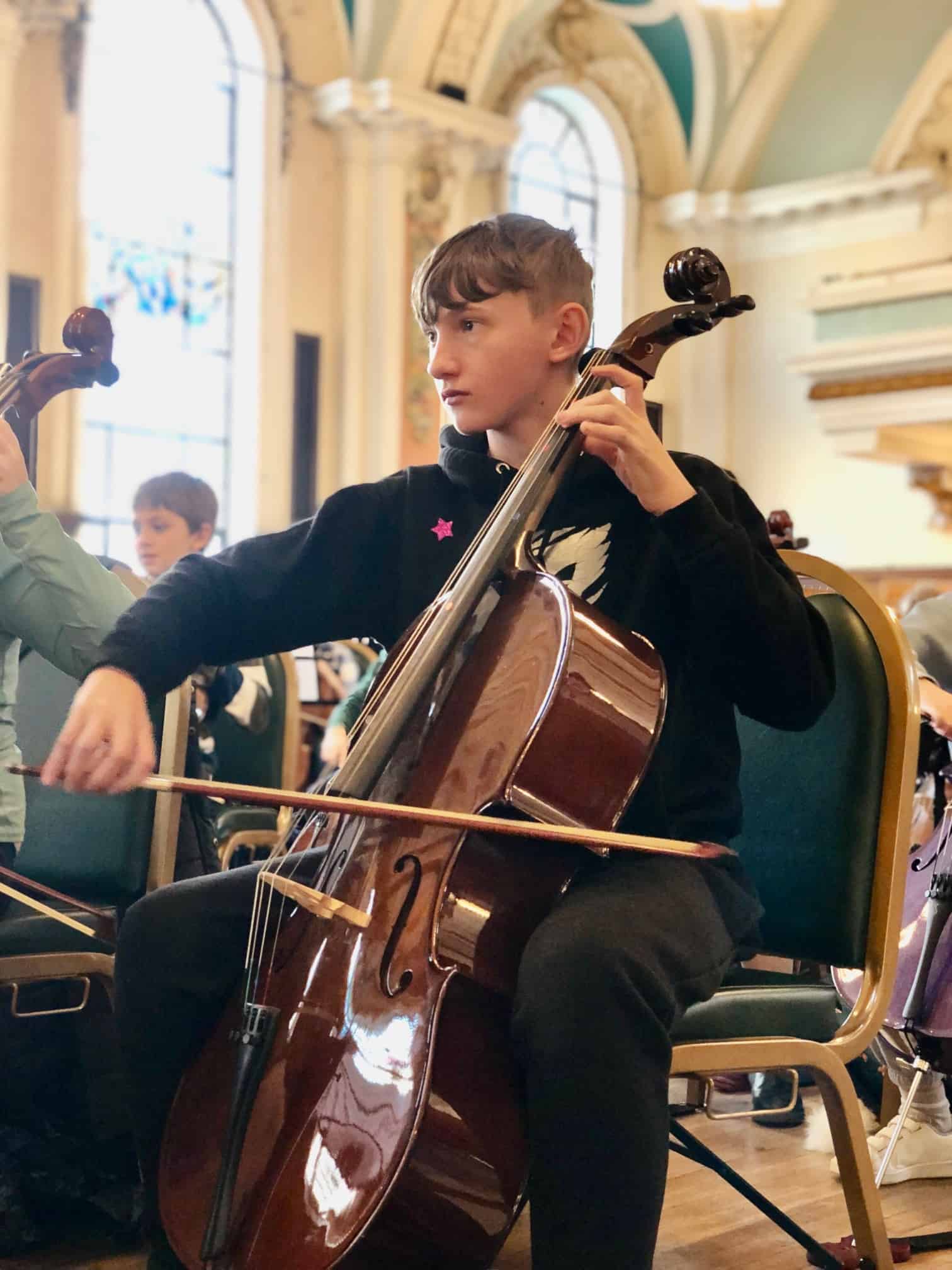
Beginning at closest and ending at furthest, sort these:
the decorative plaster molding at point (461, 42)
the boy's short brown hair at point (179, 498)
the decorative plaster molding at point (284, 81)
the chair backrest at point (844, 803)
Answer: the chair backrest at point (844, 803), the boy's short brown hair at point (179, 498), the decorative plaster molding at point (284, 81), the decorative plaster molding at point (461, 42)

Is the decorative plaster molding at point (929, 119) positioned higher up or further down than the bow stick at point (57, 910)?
higher up

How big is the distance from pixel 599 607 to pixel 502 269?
363 millimetres

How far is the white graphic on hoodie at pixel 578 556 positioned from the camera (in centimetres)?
148

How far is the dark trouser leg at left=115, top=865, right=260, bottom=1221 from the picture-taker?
136 centimetres

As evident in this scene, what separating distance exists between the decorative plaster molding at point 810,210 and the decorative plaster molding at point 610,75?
257 millimetres

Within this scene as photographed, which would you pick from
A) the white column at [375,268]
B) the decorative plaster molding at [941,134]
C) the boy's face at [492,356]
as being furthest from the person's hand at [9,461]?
the decorative plaster molding at [941,134]

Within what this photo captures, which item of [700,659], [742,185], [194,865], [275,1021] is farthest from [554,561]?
[742,185]

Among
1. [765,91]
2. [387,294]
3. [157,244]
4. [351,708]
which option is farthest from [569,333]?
[765,91]

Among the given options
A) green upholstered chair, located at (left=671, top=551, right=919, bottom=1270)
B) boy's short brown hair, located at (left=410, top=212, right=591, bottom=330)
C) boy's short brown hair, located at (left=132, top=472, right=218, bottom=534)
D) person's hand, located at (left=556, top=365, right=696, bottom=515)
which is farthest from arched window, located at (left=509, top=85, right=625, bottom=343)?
person's hand, located at (left=556, top=365, right=696, bottom=515)

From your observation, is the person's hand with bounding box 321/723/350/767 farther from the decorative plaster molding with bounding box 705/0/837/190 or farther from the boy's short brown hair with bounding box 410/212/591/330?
the decorative plaster molding with bounding box 705/0/837/190

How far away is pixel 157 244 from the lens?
7.43 meters

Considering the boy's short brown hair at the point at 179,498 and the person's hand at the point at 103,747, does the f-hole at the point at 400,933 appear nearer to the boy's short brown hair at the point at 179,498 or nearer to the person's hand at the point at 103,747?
the person's hand at the point at 103,747

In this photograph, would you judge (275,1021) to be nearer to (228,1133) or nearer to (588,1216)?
(228,1133)

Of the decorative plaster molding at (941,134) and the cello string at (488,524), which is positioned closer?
the cello string at (488,524)
